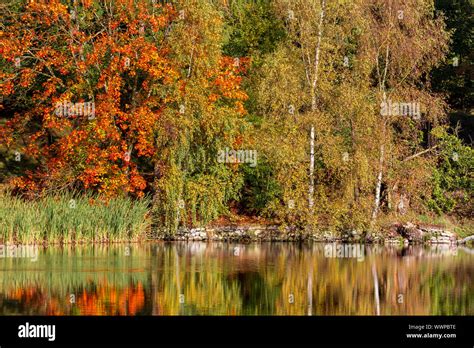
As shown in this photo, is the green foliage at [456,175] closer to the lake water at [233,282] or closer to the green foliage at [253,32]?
the lake water at [233,282]

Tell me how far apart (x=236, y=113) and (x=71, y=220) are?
8.83 m

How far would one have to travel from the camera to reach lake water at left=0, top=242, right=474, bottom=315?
21.5 meters

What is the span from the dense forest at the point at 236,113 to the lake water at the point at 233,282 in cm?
469

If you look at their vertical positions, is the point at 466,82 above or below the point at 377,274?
above

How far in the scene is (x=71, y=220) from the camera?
33688 mm

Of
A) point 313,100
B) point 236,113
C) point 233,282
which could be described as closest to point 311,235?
point 313,100

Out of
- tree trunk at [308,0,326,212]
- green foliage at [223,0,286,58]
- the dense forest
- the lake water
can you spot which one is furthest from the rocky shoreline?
green foliage at [223,0,286,58]

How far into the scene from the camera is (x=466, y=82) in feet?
159

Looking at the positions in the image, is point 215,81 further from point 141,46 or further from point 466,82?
point 466,82

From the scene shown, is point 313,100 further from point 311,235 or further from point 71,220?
point 71,220

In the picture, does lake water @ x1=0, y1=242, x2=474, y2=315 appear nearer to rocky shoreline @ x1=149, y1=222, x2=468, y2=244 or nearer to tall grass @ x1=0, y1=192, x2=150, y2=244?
tall grass @ x1=0, y1=192, x2=150, y2=244

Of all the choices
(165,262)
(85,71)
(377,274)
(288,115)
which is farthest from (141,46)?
(377,274)

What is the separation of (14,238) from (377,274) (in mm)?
12225
